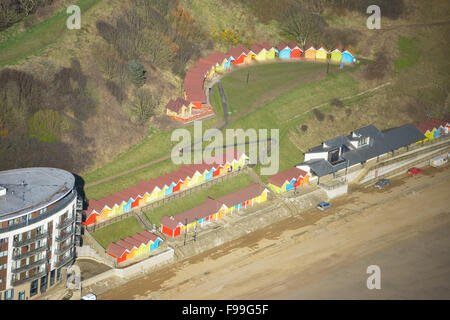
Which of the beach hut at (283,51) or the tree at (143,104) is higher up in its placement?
the beach hut at (283,51)

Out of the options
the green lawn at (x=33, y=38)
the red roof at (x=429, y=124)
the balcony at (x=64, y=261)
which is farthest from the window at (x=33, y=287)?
the red roof at (x=429, y=124)


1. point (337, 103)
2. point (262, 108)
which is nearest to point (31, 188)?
point (262, 108)

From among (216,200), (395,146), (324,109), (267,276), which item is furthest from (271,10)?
(267,276)

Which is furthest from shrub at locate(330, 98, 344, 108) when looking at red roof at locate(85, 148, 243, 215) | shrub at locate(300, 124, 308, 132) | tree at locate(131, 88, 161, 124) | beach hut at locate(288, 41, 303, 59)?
tree at locate(131, 88, 161, 124)

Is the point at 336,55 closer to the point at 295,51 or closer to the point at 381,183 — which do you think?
the point at 295,51

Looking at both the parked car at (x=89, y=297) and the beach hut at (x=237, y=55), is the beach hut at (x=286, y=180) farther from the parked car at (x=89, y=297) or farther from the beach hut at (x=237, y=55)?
the parked car at (x=89, y=297)

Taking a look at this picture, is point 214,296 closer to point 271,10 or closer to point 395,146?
point 395,146
